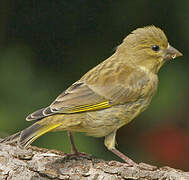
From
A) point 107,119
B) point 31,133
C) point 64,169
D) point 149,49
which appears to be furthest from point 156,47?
point 31,133

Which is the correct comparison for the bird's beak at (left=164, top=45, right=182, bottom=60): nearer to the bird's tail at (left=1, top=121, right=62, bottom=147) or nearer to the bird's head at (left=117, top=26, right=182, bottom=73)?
the bird's head at (left=117, top=26, right=182, bottom=73)

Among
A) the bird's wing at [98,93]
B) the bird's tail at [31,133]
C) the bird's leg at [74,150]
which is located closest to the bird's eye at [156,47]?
the bird's wing at [98,93]

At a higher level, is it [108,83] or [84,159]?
[108,83]

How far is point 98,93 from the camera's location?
622cm

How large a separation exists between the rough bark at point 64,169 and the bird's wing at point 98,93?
0.43 m

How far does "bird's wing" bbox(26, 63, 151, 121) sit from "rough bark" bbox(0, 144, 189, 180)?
1.40 ft

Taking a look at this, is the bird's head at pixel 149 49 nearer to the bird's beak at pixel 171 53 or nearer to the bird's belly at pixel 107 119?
the bird's beak at pixel 171 53

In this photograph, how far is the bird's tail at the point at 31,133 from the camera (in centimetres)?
557

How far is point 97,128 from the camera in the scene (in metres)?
6.02

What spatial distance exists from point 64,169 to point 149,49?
160 cm

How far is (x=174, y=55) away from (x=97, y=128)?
1.17 metres

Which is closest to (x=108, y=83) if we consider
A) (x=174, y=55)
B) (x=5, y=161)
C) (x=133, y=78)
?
(x=133, y=78)

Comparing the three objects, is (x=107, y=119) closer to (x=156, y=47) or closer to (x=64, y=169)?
(x=64, y=169)

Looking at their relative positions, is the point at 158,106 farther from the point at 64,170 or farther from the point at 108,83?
the point at 64,170
